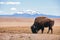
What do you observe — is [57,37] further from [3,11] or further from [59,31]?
[3,11]

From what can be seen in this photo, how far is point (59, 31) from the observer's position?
1.96 meters

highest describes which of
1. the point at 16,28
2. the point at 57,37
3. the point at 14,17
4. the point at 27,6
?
the point at 27,6

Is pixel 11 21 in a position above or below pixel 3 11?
below

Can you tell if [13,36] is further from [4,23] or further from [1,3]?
[1,3]

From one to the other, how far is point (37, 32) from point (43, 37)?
11 cm

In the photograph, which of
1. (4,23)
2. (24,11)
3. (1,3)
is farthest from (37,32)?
(1,3)

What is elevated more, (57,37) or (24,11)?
(24,11)

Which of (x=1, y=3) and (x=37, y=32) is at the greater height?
(x=1, y=3)

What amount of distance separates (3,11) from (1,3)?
12 cm

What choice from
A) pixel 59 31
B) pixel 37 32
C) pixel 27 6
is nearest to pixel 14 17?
pixel 27 6

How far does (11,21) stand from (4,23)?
0.10 meters

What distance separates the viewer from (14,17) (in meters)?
2.00

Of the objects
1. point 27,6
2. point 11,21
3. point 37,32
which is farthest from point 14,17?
point 37,32

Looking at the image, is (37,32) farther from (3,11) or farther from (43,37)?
(3,11)
